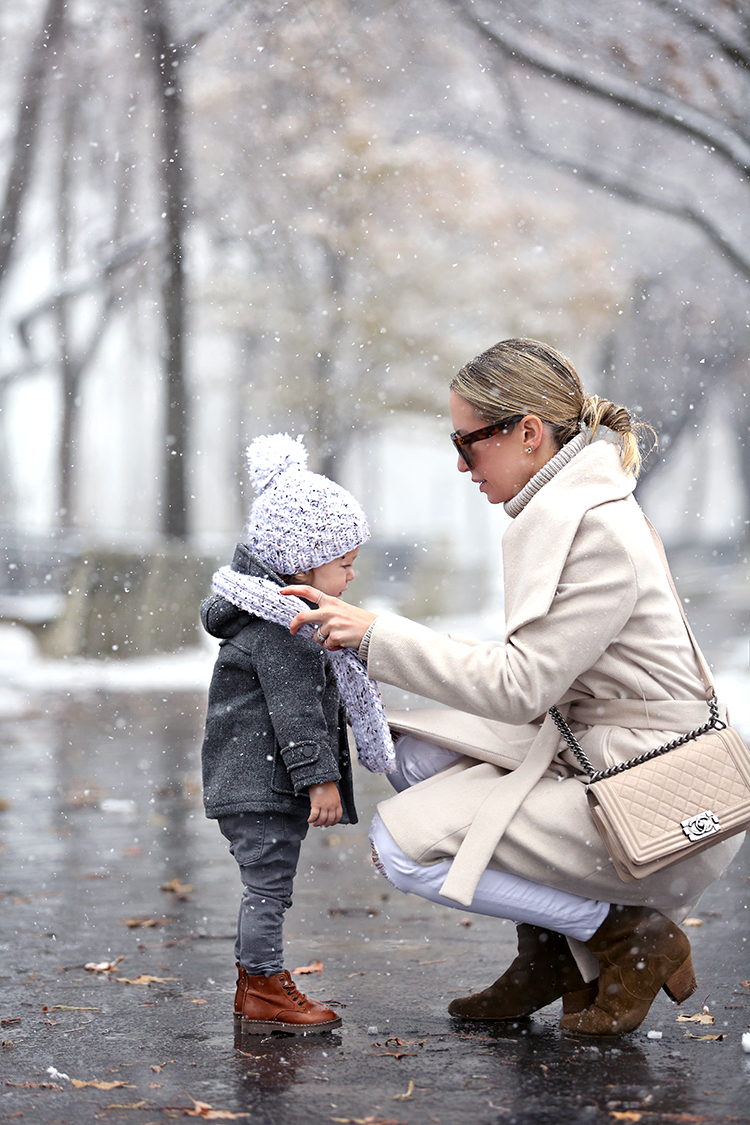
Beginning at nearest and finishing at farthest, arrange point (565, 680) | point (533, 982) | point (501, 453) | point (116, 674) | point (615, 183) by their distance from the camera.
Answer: point (565, 680) < point (501, 453) < point (533, 982) < point (116, 674) < point (615, 183)

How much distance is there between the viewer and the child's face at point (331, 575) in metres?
3.44

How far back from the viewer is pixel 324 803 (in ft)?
10.6

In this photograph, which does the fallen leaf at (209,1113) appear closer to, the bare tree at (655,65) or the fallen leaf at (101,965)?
the fallen leaf at (101,965)

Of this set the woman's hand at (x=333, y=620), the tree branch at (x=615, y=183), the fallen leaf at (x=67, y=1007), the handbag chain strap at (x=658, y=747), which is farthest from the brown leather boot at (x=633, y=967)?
the tree branch at (x=615, y=183)

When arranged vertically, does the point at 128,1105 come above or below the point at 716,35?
below

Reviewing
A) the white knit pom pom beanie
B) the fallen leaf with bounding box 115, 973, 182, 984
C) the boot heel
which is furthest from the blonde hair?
the fallen leaf with bounding box 115, 973, 182, 984

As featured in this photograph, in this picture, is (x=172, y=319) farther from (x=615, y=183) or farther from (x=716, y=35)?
(x=716, y=35)

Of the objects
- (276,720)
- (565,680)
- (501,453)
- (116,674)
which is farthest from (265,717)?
(116,674)

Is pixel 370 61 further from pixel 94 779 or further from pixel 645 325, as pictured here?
pixel 94 779

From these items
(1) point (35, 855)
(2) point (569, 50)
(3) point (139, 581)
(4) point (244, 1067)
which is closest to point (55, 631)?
(3) point (139, 581)

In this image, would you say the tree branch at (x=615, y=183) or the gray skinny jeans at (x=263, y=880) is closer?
the gray skinny jeans at (x=263, y=880)

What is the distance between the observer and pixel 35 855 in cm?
568

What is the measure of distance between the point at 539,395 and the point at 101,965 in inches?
87.4

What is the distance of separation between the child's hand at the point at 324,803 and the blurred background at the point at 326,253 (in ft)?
40.5
